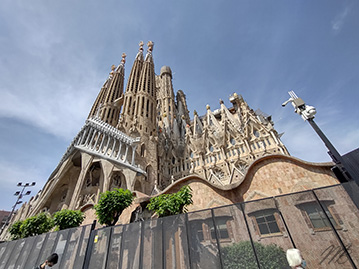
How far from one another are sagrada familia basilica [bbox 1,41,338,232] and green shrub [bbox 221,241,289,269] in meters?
3.64

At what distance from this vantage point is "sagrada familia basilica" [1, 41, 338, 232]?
7.46m

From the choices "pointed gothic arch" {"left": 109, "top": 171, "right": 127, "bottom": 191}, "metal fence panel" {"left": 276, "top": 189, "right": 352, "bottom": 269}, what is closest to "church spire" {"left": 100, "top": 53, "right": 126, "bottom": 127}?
"pointed gothic arch" {"left": 109, "top": 171, "right": 127, "bottom": 191}

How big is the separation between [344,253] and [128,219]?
9172 mm

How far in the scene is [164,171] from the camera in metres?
24.4

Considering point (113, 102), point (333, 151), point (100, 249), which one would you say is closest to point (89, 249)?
point (100, 249)

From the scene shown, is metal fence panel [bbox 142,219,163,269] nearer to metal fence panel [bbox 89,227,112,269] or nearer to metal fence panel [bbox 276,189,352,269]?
metal fence panel [bbox 89,227,112,269]

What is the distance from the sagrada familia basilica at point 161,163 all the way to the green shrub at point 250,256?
3636 mm

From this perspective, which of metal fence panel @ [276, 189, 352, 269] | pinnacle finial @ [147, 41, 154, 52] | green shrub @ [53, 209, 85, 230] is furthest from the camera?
pinnacle finial @ [147, 41, 154, 52]

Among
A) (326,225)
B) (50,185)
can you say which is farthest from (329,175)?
(50,185)

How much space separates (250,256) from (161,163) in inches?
828

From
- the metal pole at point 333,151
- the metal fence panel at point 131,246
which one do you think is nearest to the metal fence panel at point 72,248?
the metal fence panel at point 131,246

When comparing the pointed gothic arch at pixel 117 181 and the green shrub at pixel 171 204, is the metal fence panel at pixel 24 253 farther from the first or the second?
the pointed gothic arch at pixel 117 181

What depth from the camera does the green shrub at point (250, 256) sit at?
3601 millimetres

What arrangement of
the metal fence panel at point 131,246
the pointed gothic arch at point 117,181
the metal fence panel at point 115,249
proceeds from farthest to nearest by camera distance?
the pointed gothic arch at point 117,181 → the metal fence panel at point 115,249 → the metal fence panel at point 131,246
